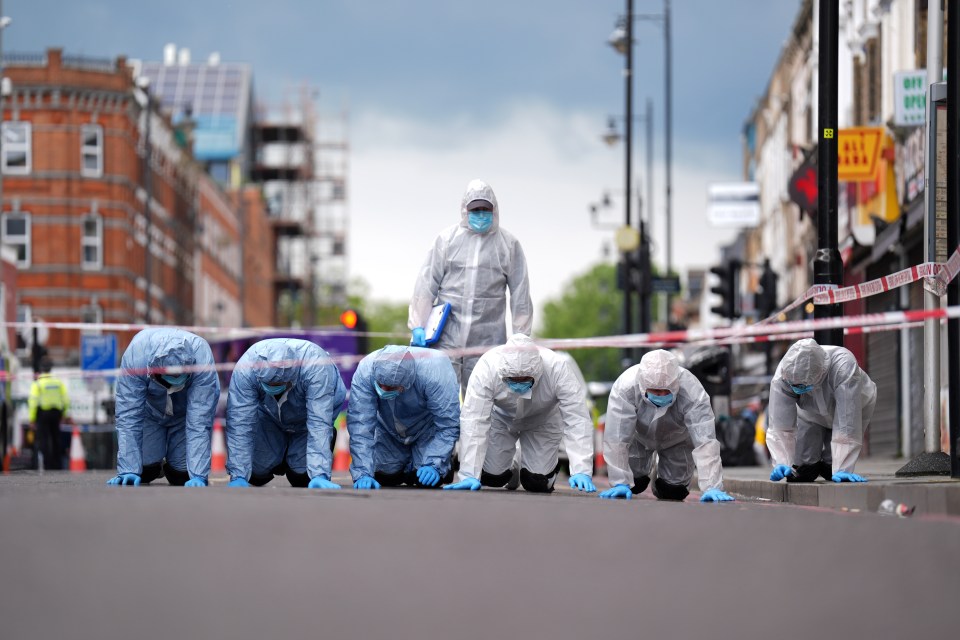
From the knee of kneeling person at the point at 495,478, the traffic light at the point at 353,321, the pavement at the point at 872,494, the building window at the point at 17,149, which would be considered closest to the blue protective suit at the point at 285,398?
the knee of kneeling person at the point at 495,478

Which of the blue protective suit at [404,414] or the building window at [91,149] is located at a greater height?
the building window at [91,149]

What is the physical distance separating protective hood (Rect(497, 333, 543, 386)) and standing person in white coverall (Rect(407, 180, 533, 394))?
2.14 metres

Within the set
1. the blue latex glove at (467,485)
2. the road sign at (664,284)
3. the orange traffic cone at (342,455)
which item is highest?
the road sign at (664,284)

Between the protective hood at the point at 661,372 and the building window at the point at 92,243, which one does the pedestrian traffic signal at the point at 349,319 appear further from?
the building window at the point at 92,243

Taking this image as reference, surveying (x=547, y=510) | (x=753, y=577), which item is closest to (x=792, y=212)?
(x=547, y=510)

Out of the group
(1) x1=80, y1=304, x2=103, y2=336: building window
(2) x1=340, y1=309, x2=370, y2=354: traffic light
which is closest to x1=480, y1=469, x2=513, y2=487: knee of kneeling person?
(2) x1=340, y1=309, x2=370, y2=354: traffic light

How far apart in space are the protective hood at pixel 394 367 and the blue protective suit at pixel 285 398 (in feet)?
1.19

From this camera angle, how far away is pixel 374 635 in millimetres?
5008

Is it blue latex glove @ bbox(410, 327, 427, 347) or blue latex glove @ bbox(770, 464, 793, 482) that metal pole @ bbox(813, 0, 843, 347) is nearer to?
blue latex glove @ bbox(770, 464, 793, 482)

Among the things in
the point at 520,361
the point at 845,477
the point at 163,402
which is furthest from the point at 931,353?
the point at 163,402

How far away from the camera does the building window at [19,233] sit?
Answer: 60.3 meters

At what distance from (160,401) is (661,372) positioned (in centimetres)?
353

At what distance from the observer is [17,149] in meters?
60.9

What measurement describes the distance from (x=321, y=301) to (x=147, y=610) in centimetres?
11692
